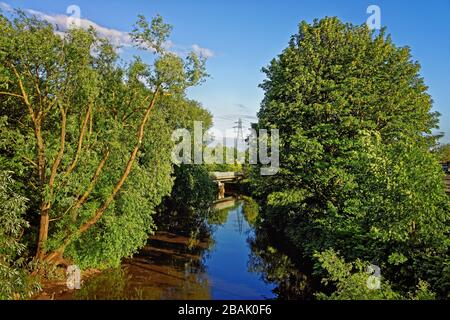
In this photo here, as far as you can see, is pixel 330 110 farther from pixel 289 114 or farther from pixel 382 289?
pixel 382 289

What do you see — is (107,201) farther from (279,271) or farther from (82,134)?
(279,271)

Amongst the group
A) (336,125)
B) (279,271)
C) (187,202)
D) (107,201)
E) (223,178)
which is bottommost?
(279,271)

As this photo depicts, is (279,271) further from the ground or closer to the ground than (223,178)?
closer to the ground

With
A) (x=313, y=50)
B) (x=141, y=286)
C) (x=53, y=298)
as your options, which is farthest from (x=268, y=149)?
(x=53, y=298)

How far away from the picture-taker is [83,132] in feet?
50.9

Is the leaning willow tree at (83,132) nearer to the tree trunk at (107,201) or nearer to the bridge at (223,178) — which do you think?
the tree trunk at (107,201)

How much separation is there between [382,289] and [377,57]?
15792 mm

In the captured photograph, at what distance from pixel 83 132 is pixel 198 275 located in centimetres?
958

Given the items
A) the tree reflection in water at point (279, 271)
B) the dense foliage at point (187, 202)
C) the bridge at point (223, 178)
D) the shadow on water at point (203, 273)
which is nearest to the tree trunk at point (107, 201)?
the shadow on water at point (203, 273)

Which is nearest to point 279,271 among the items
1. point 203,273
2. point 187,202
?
point 203,273

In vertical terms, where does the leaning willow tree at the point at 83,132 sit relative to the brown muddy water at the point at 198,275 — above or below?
above

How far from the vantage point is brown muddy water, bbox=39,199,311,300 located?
1561 cm

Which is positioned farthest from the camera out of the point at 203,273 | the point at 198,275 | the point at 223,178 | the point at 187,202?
the point at 223,178

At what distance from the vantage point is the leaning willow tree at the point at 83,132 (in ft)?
46.1
